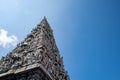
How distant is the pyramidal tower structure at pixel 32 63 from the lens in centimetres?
820

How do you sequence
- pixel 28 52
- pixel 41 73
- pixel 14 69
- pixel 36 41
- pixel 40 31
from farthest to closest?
pixel 40 31, pixel 36 41, pixel 28 52, pixel 14 69, pixel 41 73

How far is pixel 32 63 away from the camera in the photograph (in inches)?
335

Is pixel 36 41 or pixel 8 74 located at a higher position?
pixel 36 41

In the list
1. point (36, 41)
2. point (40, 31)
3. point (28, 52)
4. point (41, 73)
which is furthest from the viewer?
point (40, 31)

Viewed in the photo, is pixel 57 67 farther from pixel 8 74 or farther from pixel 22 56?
pixel 8 74

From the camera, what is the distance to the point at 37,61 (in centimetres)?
848

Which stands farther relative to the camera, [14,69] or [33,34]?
[33,34]

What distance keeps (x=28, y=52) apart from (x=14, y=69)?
3.34ft

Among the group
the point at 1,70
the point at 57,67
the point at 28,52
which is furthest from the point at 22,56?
the point at 57,67

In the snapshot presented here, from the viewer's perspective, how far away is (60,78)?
9859mm

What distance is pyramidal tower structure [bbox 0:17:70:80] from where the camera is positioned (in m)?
8.20

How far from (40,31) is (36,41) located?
124cm

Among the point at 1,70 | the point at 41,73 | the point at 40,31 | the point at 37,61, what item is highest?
the point at 40,31

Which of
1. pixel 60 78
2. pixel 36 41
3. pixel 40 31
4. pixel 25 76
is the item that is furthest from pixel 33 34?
pixel 25 76
